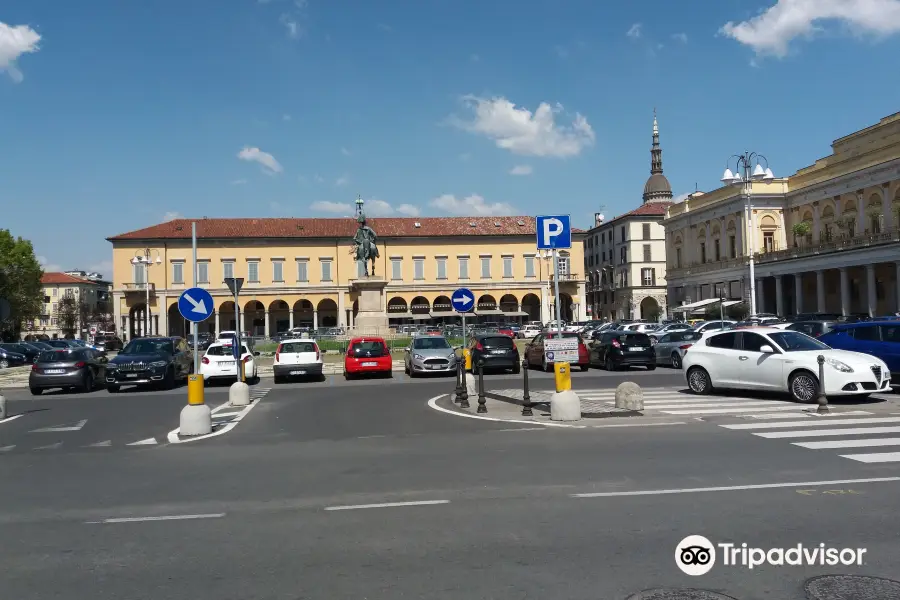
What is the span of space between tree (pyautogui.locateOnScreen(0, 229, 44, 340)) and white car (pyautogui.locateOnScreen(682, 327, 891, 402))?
246 ft

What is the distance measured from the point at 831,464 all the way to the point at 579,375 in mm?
17991

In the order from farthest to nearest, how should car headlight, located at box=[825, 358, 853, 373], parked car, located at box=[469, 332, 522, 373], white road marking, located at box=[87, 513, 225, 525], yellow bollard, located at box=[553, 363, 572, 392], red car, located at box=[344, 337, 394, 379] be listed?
parked car, located at box=[469, 332, 522, 373] < red car, located at box=[344, 337, 394, 379] < car headlight, located at box=[825, 358, 853, 373] < yellow bollard, located at box=[553, 363, 572, 392] < white road marking, located at box=[87, 513, 225, 525]

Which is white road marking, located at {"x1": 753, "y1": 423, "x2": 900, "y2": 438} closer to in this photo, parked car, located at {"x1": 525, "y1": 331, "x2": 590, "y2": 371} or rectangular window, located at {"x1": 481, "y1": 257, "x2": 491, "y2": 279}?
parked car, located at {"x1": 525, "y1": 331, "x2": 590, "y2": 371}

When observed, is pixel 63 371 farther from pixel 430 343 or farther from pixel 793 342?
pixel 793 342

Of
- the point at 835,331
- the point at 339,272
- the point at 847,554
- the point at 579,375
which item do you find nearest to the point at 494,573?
the point at 847,554

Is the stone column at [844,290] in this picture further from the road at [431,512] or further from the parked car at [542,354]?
the road at [431,512]

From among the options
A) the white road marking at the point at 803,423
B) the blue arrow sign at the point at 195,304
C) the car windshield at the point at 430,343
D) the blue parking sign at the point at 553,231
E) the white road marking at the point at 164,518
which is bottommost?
the white road marking at the point at 803,423

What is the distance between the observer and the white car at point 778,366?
591 inches

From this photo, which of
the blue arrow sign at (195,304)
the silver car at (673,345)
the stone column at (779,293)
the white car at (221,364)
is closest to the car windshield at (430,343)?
the white car at (221,364)

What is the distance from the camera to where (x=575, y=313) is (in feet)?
317

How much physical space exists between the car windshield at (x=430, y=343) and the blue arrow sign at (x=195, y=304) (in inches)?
469

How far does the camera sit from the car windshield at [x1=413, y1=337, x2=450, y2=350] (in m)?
27.5

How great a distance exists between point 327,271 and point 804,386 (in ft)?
273

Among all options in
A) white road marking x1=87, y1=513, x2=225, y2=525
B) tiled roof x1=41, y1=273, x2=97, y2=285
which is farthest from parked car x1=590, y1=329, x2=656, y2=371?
tiled roof x1=41, y1=273, x2=97, y2=285
